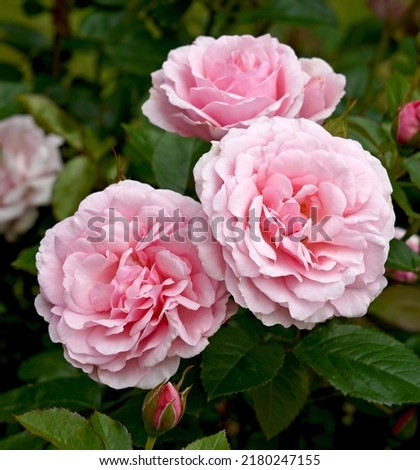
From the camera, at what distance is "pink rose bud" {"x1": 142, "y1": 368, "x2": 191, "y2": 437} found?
723 mm

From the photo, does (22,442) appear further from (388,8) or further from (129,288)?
(388,8)

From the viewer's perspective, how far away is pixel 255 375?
0.81 metres

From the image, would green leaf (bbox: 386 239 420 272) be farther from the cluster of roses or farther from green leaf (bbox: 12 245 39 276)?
green leaf (bbox: 12 245 39 276)

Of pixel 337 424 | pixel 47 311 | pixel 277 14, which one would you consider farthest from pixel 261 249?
pixel 277 14

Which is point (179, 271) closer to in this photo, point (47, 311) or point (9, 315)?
point (47, 311)

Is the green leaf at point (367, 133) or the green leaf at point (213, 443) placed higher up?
the green leaf at point (367, 133)

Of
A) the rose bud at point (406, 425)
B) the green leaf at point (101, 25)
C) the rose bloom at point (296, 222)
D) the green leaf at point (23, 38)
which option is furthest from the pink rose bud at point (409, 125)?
the green leaf at point (23, 38)

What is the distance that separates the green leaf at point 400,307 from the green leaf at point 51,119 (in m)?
0.54

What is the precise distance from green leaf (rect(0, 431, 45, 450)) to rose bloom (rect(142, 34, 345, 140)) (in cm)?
38

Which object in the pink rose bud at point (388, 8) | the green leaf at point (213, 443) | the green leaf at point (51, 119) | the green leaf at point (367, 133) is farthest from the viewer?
the pink rose bud at point (388, 8)

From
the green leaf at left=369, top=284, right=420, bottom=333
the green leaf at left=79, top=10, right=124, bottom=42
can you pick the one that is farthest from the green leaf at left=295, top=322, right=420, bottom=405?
the green leaf at left=79, top=10, right=124, bottom=42

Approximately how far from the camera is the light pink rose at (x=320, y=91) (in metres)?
0.89

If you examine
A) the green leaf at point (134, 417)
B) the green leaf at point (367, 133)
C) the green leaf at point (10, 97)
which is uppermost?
the green leaf at point (367, 133)

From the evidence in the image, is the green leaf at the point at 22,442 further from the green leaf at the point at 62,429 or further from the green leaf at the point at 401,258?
the green leaf at the point at 401,258
